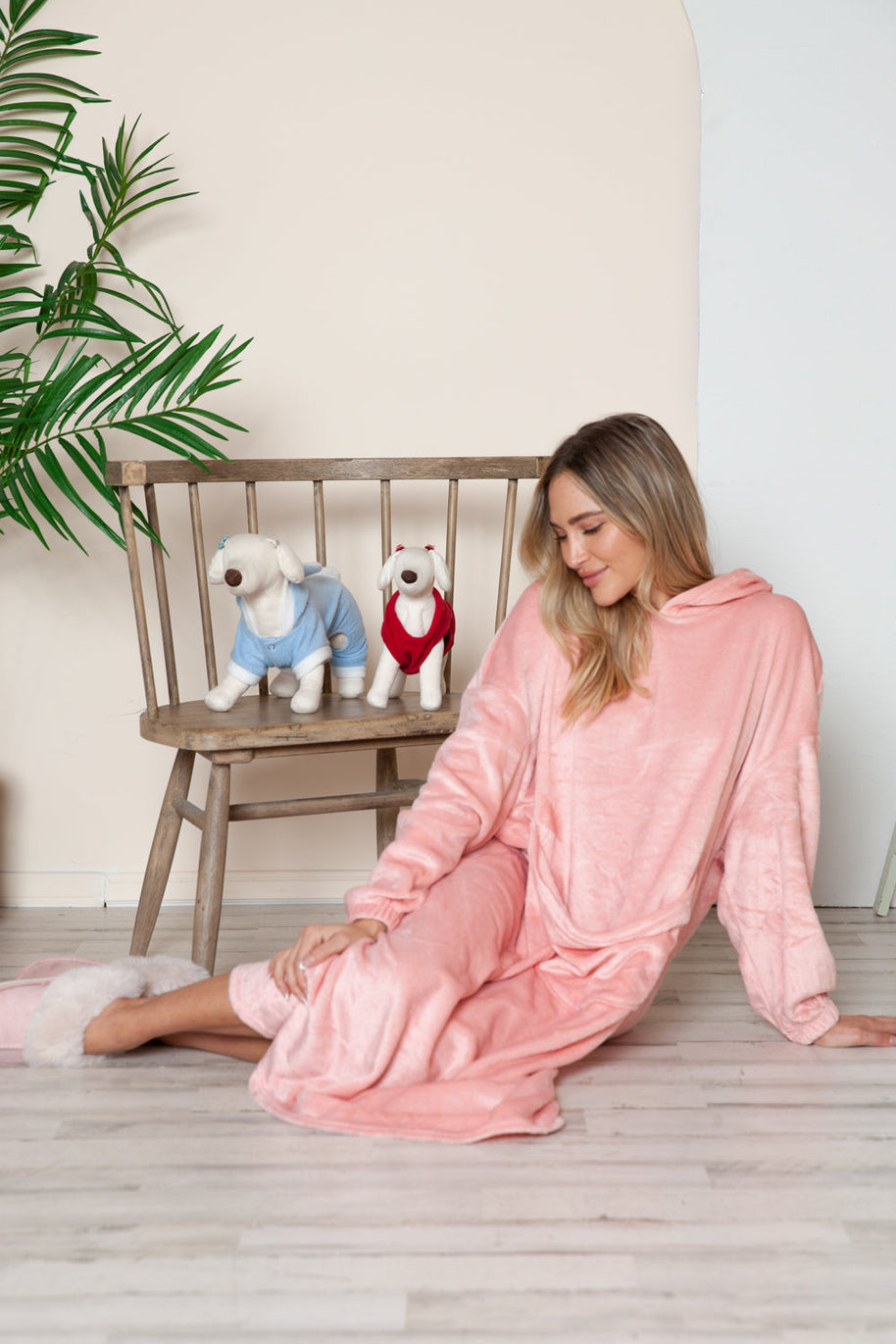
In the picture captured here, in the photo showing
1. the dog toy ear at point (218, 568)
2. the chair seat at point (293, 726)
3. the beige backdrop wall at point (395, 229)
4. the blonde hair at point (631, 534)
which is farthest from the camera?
the beige backdrop wall at point (395, 229)

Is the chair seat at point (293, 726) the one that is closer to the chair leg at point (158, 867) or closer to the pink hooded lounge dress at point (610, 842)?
the chair leg at point (158, 867)

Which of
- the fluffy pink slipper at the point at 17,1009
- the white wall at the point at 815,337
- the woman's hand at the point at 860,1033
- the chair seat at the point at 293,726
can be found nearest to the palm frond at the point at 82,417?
the chair seat at the point at 293,726

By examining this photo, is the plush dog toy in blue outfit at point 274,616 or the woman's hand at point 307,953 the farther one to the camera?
the plush dog toy in blue outfit at point 274,616

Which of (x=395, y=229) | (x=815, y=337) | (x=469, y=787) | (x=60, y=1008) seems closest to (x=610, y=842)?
(x=469, y=787)

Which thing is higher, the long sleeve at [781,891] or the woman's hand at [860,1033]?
the long sleeve at [781,891]

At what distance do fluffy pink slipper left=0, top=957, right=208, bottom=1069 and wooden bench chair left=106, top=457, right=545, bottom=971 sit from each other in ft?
0.95

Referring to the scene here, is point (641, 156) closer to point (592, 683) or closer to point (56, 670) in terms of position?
point (592, 683)

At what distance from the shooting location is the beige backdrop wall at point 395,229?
2.52 meters

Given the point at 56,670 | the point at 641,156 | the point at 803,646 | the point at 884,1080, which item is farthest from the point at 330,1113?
the point at 641,156

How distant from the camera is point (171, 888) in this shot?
2668 millimetres

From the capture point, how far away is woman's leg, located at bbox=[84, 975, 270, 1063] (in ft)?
5.37

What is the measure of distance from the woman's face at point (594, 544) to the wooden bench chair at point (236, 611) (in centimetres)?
45

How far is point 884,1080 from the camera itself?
1692 mm

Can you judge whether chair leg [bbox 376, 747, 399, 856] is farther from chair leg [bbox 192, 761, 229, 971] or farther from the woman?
the woman
